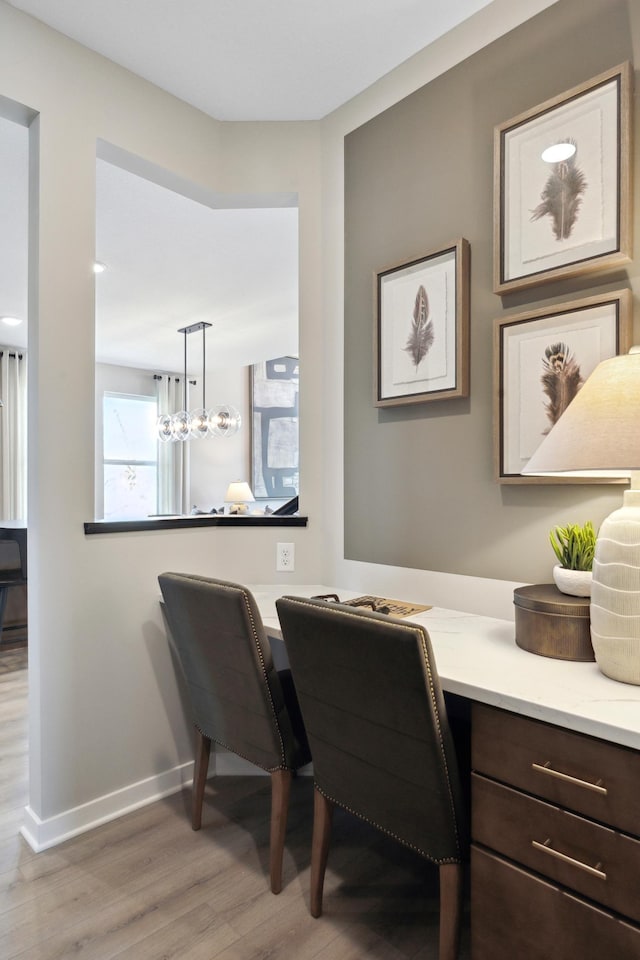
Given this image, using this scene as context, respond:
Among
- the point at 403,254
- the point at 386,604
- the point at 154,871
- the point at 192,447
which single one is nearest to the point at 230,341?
the point at 192,447

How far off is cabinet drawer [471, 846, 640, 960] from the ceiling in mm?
2469

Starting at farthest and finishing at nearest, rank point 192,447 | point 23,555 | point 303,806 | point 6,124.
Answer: point 192,447 → point 23,555 → point 6,124 → point 303,806

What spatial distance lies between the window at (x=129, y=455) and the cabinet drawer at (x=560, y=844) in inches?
241

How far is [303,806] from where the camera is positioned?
85.0 inches

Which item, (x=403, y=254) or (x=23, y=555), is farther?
(x=23, y=555)

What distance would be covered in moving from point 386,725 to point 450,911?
434 millimetres

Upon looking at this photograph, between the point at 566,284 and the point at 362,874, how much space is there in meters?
1.86

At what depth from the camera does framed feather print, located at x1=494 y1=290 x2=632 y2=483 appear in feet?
5.19

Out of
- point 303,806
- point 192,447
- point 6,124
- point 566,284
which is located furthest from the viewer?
point 192,447

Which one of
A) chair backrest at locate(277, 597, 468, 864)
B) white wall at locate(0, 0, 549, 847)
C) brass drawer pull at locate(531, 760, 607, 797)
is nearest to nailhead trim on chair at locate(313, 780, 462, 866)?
chair backrest at locate(277, 597, 468, 864)

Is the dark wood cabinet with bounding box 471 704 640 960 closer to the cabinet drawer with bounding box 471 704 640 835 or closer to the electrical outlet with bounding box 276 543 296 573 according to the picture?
the cabinet drawer with bounding box 471 704 640 835

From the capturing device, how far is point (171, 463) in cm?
737

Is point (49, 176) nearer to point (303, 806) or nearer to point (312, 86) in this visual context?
point (312, 86)

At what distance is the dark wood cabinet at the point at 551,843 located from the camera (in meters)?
1.04
